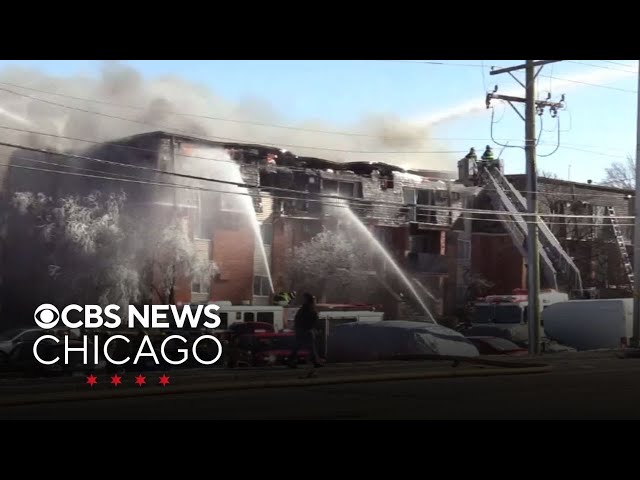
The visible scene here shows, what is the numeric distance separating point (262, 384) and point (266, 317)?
17.0 meters

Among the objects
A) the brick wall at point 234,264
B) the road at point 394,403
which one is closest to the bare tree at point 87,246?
the brick wall at point 234,264

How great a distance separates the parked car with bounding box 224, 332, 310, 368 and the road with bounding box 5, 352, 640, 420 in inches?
281

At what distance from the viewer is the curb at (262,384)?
46.6 feet

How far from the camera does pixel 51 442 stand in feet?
33.1

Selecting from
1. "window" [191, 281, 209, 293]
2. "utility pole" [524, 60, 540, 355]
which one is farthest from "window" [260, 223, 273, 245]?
"utility pole" [524, 60, 540, 355]

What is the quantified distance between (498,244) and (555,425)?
176 ft

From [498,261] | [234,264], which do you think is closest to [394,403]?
[234,264]

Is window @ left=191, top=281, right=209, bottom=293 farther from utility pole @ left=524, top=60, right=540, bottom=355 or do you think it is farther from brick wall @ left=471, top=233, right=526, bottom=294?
brick wall @ left=471, top=233, right=526, bottom=294

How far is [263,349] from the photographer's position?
1009 inches

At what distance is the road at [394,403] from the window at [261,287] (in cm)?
3229

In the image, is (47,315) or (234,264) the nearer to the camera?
(47,315)

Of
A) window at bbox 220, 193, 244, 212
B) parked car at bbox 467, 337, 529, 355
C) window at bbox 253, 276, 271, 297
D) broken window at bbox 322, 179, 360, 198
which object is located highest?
broken window at bbox 322, 179, 360, 198

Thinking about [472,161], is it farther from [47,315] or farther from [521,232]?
[47,315]

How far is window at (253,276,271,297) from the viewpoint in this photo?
165ft
